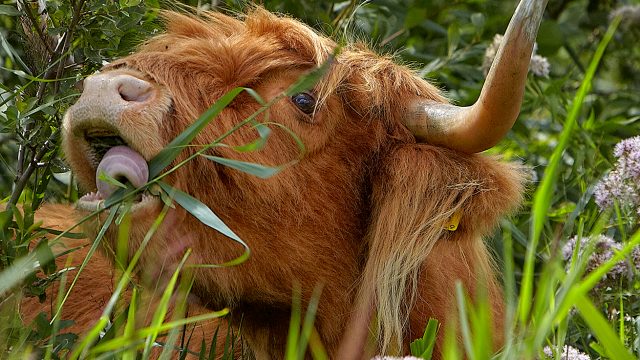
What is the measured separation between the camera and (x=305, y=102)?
349 cm

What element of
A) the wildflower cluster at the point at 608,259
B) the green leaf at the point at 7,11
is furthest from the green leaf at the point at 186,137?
the wildflower cluster at the point at 608,259

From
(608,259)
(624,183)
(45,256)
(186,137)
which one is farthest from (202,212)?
(624,183)

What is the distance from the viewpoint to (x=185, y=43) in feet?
11.4

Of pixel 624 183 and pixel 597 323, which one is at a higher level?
pixel 597 323

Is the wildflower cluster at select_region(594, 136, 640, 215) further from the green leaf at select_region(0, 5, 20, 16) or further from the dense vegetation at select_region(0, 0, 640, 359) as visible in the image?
the green leaf at select_region(0, 5, 20, 16)

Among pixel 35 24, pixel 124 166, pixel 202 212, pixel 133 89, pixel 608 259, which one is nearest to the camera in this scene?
pixel 202 212

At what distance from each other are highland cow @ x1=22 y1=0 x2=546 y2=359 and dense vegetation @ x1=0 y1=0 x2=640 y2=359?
0.23 metres

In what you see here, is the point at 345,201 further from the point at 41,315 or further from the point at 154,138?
the point at 41,315

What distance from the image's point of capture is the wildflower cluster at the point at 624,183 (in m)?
3.48

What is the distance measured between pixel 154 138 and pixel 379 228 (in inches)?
34.6

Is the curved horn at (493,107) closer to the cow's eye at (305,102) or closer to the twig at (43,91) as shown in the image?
the cow's eye at (305,102)

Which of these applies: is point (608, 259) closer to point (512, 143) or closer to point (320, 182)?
point (320, 182)

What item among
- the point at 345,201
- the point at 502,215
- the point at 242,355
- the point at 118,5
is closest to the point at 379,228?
the point at 345,201

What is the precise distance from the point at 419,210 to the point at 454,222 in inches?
4.8
